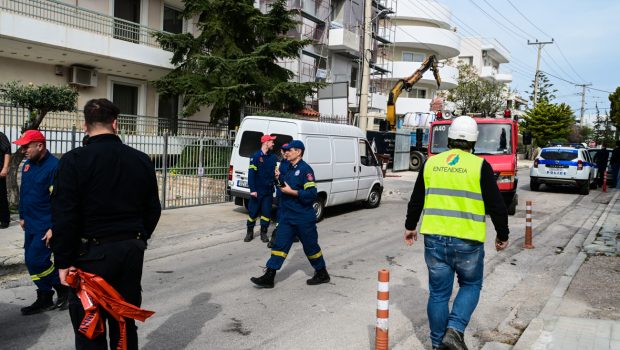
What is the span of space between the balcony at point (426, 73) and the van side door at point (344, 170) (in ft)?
108

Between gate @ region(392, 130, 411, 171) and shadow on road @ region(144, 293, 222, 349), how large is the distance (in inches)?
847

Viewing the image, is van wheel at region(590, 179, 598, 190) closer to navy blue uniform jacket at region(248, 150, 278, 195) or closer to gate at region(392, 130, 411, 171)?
gate at region(392, 130, 411, 171)

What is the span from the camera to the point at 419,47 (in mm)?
46688

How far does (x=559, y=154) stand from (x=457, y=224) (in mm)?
16563

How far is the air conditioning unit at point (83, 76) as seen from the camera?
18.0 metres

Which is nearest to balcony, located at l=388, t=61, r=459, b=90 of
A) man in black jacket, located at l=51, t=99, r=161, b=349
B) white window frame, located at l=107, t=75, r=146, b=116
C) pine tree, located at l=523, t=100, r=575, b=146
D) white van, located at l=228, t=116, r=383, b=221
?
pine tree, located at l=523, t=100, r=575, b=146

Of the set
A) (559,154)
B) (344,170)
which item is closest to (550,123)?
(559,154)

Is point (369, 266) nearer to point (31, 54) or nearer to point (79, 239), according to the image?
point (79, 239)

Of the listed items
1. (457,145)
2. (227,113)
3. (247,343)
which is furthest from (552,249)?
(227,113)

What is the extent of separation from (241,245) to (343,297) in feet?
10.9

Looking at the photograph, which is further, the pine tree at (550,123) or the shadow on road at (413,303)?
the pine tree at (550,123)

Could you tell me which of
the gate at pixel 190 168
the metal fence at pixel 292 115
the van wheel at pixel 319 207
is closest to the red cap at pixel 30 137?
the gate at pixel 190 168

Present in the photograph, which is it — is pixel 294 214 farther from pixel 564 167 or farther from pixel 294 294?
pixel 564 167

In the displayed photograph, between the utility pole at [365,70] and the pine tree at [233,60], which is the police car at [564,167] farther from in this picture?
the pine tree at [233,60]
